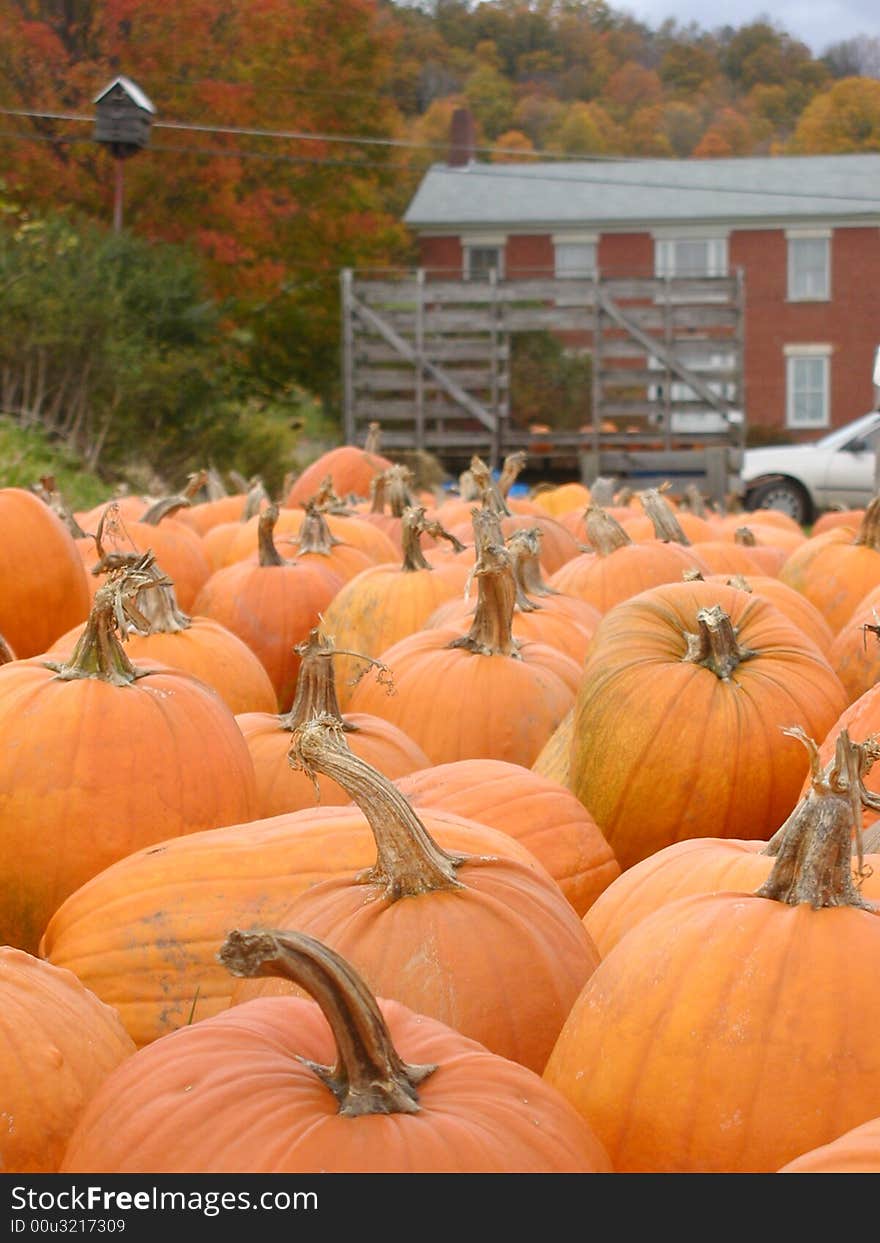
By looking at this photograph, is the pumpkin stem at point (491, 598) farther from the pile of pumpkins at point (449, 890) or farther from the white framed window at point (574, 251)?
the white framed window at point (574, 251)

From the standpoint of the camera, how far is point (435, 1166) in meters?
1.39

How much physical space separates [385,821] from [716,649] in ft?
4.69

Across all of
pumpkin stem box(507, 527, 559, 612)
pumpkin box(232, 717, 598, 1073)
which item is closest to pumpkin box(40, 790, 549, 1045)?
pumpkin box(232, 717, 598, 1073)

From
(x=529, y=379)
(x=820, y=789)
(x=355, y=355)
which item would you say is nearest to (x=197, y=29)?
(x=355, y=355)

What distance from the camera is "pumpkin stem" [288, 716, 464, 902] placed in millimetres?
1773

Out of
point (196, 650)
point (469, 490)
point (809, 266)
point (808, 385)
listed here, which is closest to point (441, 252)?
point (809, 266)

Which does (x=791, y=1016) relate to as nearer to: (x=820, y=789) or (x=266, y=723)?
(x=820, y=789)

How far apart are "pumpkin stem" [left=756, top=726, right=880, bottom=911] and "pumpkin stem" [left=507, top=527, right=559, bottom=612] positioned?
2248 millimetres

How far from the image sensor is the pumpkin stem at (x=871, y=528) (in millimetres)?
4961

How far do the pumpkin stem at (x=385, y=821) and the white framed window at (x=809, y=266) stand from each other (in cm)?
3749

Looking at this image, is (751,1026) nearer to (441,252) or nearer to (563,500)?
(563,500)

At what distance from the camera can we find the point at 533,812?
267cm

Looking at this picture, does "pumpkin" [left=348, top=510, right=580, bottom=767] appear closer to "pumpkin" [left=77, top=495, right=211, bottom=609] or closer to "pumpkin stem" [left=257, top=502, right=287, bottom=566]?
"pumpkin stem" [left=257, top=502, right=287, bottom=566]
